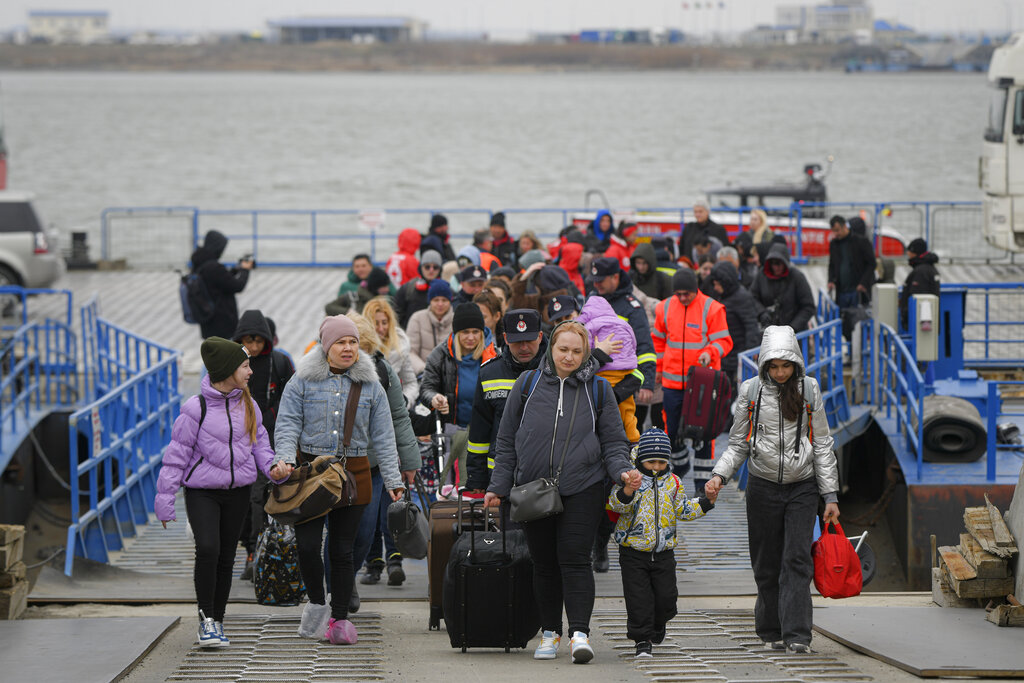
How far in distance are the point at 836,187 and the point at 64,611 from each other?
56.2 meters

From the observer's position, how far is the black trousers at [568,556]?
259 inches

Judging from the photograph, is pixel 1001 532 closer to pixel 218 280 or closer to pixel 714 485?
pixel 714 485

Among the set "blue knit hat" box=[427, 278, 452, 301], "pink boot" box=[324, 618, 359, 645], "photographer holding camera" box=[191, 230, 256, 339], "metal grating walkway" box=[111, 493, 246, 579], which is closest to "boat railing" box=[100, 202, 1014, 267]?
"photographer holding camera" box=[191, 230, 256, 339]

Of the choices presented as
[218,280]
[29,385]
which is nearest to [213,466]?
[218,280]

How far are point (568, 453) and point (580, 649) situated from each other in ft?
2.96

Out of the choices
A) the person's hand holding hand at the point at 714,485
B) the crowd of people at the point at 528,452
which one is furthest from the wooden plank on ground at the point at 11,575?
A: the person's hand holding hand at the point at 714,485

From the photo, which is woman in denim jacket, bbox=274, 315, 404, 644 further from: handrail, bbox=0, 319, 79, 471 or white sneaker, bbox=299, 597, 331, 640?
handrail, bbox=0, 319, 79, 471

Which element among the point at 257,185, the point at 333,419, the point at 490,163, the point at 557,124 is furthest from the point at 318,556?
the point at 557,124

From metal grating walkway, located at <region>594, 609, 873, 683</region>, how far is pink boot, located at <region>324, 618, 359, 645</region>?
1.33 meters

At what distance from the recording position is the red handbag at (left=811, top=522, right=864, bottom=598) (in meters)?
6.79

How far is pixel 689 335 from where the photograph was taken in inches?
388

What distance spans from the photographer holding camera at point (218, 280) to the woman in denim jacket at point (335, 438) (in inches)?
233

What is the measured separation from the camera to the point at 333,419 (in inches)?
277

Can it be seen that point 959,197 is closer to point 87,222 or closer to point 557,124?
point 87,222
